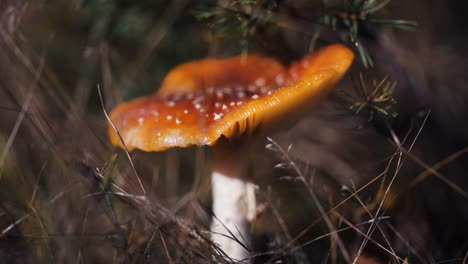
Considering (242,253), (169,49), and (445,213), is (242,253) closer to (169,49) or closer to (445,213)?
(445,213)

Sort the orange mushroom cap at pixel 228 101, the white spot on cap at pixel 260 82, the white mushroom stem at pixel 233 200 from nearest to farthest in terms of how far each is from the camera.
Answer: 1. the orange mushroom cap at pixel 228 101
2. the white mushroom stem at pixel 233 200
3. the white spot on cap at pixel 260 82

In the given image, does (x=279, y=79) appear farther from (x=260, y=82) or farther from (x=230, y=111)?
(x=230, y=111)

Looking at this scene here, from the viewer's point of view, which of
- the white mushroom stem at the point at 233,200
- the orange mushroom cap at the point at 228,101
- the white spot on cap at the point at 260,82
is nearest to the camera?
the orange mushroom cap at the point at 228,101

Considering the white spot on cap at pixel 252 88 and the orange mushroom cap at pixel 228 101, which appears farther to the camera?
the white spot on cap at pixel 252 88

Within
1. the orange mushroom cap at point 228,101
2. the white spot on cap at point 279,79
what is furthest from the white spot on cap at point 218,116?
the white spot on cap at point 279,79

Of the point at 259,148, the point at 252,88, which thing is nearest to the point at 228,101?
the point at 252,88

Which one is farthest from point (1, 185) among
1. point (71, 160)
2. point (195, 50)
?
point (195, 50)

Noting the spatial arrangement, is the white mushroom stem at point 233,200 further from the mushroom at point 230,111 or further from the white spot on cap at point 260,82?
the white spot on cap at point 260,82

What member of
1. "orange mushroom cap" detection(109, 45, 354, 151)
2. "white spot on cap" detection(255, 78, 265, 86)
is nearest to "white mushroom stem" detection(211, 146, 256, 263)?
"orange mushroom cap" detection(109, 45, 354, 151)

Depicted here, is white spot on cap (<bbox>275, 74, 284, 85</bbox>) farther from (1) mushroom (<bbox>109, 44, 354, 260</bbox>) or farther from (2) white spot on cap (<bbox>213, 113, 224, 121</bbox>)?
(2) white spot on cap (<bbox>213, 113, 224, 121</bbox>)
